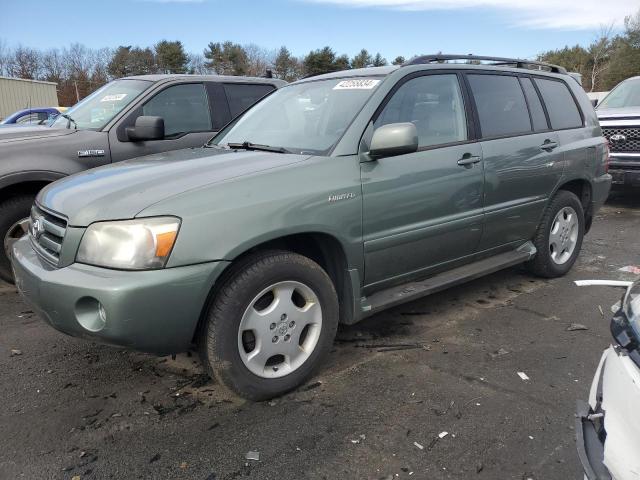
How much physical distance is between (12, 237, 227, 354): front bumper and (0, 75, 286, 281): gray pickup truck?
87.2 inches

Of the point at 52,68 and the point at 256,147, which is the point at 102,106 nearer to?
the point at 256,147

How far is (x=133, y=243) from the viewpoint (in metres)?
2.38

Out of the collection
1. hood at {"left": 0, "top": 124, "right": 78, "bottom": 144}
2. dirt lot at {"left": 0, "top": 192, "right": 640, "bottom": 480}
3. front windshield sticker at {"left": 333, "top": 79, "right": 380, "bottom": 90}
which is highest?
front windshield sticker at {"left": 333, "top": 79, "right": 380, "bottom": 90}

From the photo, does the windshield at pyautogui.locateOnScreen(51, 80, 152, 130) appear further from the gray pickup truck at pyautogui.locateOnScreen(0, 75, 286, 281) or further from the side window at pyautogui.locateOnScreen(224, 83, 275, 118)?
the side window at pyautogui.locateOnScreen(224, 83, 275, 118)

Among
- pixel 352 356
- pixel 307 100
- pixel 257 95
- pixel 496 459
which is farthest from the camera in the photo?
pixel 257 95

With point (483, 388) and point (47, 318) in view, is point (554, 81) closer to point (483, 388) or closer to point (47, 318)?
point (483, 388)

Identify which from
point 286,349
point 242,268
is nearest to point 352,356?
point 286,349

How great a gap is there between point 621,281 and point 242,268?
3.88 metres

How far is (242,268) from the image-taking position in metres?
2.63

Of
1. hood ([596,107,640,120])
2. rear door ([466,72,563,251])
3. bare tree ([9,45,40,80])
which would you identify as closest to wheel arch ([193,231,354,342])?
rear door ([466,72,563,251])

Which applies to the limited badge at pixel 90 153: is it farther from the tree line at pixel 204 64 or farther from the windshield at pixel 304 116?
the tree line at pixel 204 64

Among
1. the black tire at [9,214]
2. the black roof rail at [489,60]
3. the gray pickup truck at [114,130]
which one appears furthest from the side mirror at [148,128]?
the black roof rail at [489,60]

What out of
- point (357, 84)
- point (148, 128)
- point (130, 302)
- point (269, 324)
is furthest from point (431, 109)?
point (148, 128)

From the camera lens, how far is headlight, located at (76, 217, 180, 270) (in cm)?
Answer: 237
